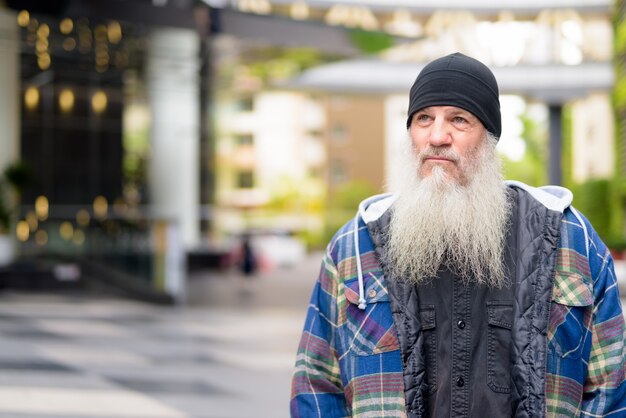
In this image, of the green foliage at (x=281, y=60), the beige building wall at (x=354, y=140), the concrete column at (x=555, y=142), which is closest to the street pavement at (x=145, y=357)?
the green foliage at (x=281, y=60)

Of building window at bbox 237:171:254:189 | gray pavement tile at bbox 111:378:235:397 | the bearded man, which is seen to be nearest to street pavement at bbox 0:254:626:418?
gray pavement tile at bbox 111:378:235:397

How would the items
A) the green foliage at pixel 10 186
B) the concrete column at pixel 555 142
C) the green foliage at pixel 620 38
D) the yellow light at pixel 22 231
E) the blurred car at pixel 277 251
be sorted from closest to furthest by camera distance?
the green foliage at pixel 10 186
the yellow light at pixel 22 231
the green foliage at pixel 620 38
the concrete column at pixel 555 142
the blurred car at pixel 277 251

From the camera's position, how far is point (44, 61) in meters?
24.9

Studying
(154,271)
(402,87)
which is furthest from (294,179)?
(154,271)

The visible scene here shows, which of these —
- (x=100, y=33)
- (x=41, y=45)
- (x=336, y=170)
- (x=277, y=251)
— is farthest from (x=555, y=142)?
(x=336, y=170)

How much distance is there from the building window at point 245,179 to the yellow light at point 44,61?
55691mm

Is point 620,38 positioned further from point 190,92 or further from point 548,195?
point 548,195

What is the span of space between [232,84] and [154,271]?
740cm

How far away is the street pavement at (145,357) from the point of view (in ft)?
29.0

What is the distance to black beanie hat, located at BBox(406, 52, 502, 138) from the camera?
2.59 metres

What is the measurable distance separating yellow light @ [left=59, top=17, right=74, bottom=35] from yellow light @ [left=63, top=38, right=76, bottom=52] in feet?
2.98

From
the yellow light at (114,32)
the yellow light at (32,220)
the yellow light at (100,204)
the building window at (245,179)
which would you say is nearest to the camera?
the yellow light at (114,32)

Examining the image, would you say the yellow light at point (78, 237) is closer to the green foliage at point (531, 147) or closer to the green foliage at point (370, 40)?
the green foliage at point (370, 40)

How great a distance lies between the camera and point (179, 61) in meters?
23.1
